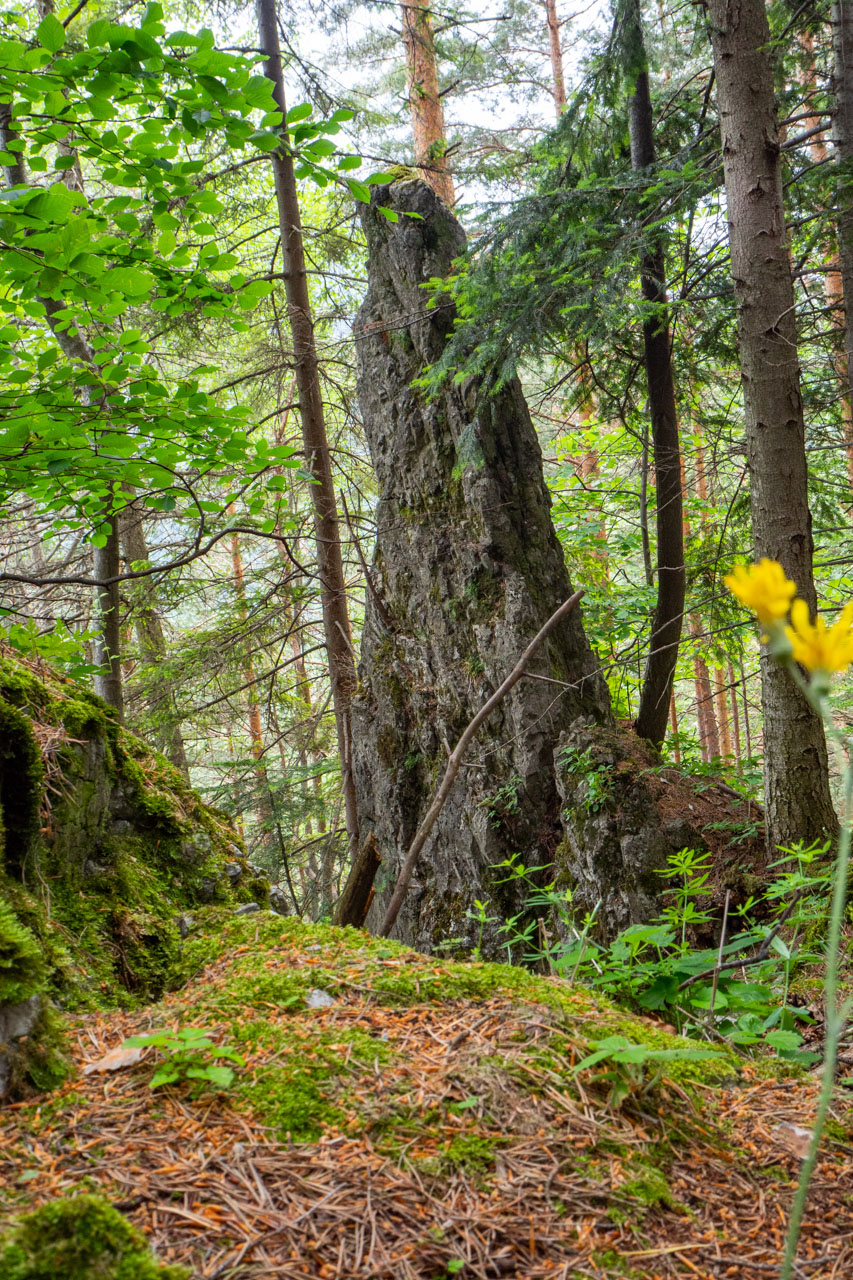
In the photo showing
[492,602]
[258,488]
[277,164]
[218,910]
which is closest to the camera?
[218,910]

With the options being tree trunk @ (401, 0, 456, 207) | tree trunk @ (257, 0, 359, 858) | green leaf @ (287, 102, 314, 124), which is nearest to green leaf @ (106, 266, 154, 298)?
green leaf @ (287, 102, 314, 124)

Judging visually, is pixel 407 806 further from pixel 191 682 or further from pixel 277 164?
pixel 277 164

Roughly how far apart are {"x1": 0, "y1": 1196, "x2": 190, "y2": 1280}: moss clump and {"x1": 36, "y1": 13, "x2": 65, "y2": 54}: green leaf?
382 centimetres

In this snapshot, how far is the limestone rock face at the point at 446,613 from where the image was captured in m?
6.28

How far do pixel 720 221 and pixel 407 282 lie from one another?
3014 mm

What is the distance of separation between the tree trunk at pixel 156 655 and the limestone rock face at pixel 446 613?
2310 millimetres

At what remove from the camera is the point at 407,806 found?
7383 millimetres

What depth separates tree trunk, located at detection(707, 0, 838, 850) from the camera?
14.7ft

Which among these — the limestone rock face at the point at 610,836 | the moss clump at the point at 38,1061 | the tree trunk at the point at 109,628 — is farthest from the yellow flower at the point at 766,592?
the tree trunk at the point at 109,628

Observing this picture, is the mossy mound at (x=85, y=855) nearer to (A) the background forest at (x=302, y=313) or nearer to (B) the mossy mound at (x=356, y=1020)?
(B) the mossy mound at (x=356, y=1020)

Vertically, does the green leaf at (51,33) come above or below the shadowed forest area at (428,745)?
above

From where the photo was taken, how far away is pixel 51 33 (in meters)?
3.03

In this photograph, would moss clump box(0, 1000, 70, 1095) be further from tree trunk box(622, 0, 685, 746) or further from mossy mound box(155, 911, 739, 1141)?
tree trunk box(622, 0, 685, 746)

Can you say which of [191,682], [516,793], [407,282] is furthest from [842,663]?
[191,682]
